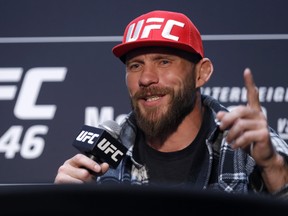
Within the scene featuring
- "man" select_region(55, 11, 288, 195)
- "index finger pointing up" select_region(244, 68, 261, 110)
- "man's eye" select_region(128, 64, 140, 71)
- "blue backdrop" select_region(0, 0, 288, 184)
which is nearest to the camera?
"index finger pointing up" select_region(244, 68, 261, 110)

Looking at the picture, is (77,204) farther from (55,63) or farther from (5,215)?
(55,63)

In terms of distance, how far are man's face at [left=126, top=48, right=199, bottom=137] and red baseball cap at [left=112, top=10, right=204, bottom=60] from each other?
40mm

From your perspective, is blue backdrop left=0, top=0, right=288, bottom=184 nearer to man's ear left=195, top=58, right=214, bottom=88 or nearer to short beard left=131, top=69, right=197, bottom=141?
man's ear left=195, top=58, right=214, bottom=88

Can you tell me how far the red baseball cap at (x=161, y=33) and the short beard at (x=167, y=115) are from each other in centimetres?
12

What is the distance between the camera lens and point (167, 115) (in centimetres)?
183

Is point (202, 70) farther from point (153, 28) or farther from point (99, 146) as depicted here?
point (99, 146)

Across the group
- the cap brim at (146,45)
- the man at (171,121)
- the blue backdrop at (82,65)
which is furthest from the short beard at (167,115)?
the blue backdrop at (82,65)

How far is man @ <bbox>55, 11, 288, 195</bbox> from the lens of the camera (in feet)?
5.70

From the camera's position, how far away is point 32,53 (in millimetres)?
2385

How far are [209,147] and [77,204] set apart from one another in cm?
145

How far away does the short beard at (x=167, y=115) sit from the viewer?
5.94ft

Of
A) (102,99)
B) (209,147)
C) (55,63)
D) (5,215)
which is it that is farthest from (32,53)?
(5,215)

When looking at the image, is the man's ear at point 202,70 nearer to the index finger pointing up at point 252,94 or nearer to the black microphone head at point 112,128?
the black microphone head at point 112,128

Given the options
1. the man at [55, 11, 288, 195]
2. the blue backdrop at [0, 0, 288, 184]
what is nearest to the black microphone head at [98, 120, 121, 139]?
the man at [55, 11, 288, 195]
